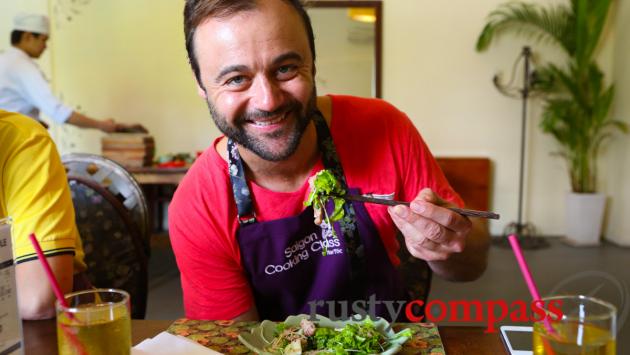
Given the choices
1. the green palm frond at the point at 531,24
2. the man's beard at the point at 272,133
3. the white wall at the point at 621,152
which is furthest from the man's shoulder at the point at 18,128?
the white wall at the point at 621,152

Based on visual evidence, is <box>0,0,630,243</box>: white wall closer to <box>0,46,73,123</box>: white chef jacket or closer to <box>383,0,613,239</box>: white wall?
<box>383,0,613,239</box>: white wall

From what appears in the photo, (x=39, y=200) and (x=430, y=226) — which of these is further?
(x=39, y=200)

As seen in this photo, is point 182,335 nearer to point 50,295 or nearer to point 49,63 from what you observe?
point 50,295

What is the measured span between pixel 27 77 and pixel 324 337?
12.3 feet

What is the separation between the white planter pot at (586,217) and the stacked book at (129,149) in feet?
12.3

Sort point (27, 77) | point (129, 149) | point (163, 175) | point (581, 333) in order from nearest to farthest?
1. point (581, 333)
2. point (27, 77)
3. point (163, 175)
4. point (129, 149)

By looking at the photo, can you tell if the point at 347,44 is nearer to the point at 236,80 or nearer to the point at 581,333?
the point at 236,80

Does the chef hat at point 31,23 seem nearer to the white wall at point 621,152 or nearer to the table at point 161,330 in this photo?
the table at point 161,330

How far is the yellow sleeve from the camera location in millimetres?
1297

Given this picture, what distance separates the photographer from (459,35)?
486 centimetres

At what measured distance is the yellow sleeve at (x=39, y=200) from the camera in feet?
4.25

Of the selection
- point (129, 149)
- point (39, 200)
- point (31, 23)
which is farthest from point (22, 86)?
point (39, 200)

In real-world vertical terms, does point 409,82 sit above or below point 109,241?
above

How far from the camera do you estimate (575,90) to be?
15.0ft
